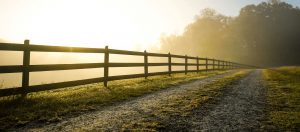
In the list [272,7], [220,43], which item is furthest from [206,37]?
[272,7]

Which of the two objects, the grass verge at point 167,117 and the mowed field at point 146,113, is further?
the mowed field at point 146,113

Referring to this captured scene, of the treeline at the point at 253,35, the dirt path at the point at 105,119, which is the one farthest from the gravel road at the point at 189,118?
the treeline at the point at 253,35

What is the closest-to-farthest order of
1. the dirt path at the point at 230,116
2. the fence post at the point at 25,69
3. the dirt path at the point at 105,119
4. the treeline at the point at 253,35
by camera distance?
the dirt path at the point at 105,119 < the dirt path at the point at 230,116 < the fence post at the point at 25,69 < the treeline at the point at 253,35

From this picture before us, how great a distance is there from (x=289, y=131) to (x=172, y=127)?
1.84m

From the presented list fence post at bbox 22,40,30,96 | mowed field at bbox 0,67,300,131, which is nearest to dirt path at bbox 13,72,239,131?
mowed field at bbox 0,67,300,131

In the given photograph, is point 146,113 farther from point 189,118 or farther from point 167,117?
point 189,118

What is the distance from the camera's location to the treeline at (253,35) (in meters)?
68.3

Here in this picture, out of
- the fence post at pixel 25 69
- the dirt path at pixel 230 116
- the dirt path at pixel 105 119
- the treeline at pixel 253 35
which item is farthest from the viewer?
the treeline at pixel 253 35

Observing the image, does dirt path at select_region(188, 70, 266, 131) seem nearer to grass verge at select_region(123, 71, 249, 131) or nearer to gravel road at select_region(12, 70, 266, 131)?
gravel road at select_region(12, 70, 266, 131)

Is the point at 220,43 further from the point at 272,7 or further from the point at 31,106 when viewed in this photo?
the point at 31,106

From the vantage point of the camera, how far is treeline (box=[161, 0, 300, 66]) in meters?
68.3

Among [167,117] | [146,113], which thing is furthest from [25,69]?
[167,117]

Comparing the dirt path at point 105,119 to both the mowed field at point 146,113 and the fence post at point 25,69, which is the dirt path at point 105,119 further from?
the fence post at point 25,69

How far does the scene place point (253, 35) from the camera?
6838cm
